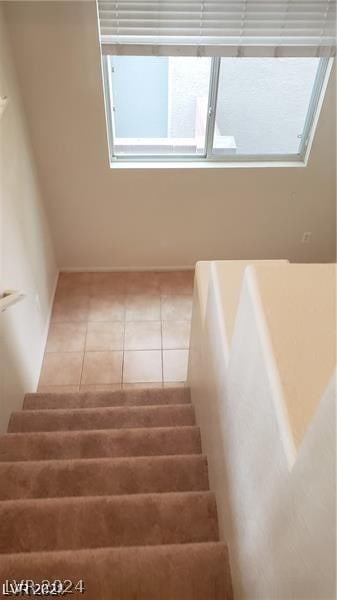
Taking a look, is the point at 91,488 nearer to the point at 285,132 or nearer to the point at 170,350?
the point at 170,350

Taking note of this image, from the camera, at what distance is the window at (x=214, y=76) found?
2486 mm

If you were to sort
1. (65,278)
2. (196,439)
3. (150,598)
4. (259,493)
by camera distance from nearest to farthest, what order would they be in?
(259,493)
(150,598)
(196,439)
(65,278)

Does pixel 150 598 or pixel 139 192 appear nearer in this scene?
pixel 150 598

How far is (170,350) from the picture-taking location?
3262 millimetres

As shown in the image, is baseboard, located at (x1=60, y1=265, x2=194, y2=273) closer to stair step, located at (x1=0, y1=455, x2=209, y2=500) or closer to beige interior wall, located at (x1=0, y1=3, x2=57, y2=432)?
beige interior wall, located at (x1=0, y1=3, x2=57, y2=432)

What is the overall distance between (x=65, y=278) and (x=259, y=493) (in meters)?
Result: 3.13

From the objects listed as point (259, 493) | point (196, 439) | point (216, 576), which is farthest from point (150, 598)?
point (196, 439)

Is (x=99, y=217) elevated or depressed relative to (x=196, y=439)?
elevated

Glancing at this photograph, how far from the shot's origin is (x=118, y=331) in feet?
11.1

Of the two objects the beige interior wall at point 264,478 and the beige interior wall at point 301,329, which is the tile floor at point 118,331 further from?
the beige interior wall at point 301,329

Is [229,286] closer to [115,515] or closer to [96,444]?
[115,515]

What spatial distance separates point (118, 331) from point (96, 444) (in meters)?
1.47

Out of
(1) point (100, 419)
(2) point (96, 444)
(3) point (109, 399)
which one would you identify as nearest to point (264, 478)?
(2) point (96, 444)

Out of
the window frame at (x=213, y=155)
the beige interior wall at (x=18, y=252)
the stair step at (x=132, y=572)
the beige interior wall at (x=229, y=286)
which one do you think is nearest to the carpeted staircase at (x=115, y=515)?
the stair step at (x=132, y=572)
